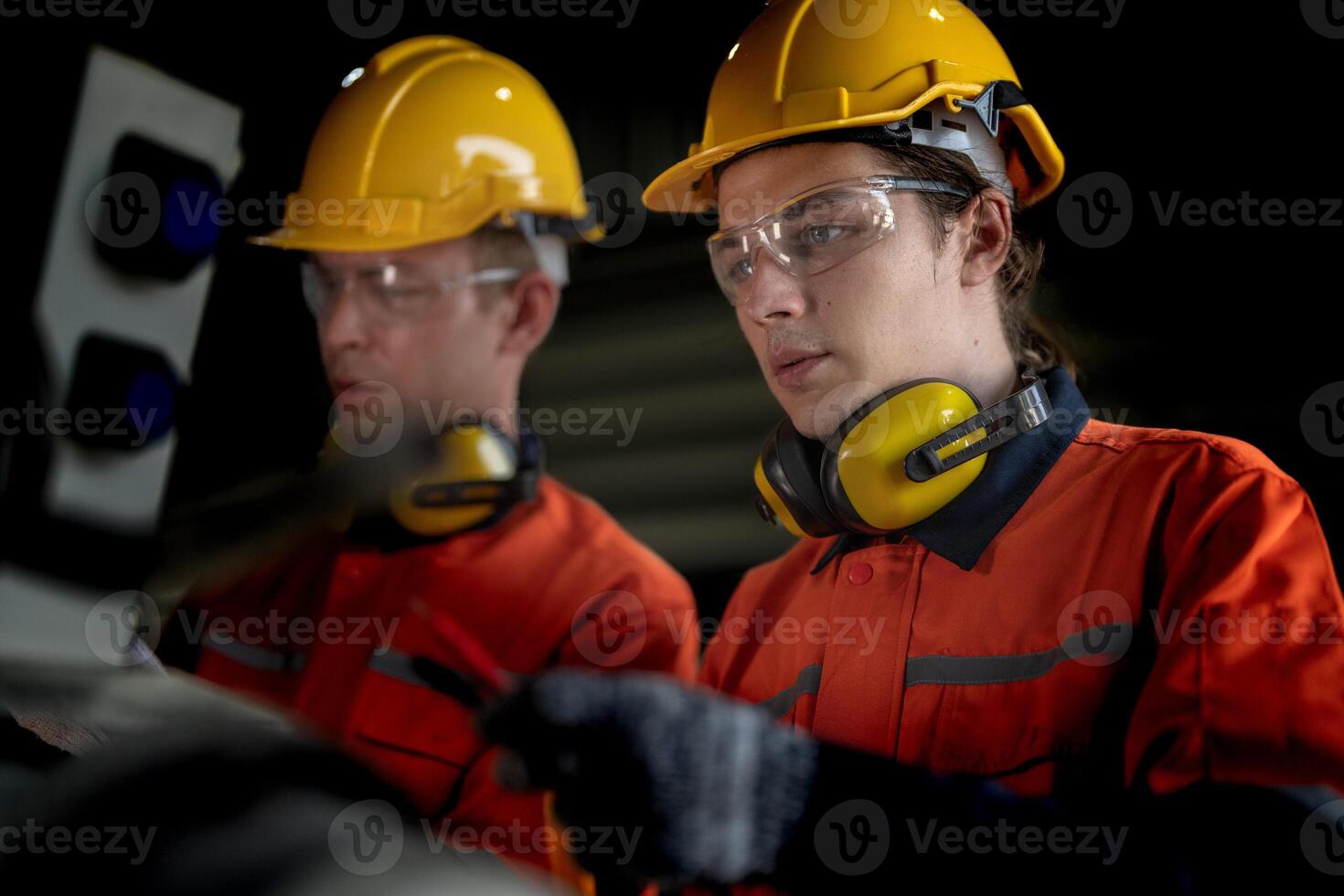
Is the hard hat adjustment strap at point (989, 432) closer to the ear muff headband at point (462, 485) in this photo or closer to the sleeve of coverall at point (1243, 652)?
the sleeve of coverall at point (1243, 652)

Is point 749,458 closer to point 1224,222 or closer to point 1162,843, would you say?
point 1224,222

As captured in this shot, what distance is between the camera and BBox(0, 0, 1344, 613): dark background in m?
2.22

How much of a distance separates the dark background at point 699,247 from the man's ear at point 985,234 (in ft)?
0.96

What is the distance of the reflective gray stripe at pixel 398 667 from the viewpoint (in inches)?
96.0

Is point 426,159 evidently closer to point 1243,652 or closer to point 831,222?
point 831,222

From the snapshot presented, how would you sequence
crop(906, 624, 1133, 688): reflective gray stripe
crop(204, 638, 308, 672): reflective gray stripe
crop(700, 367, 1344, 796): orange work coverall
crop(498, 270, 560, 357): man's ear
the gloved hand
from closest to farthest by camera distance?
the gloved hand → crop(700, 367, 1344, 796): orange work coverall → crop(906, 624, 1133, 688): reflective gray stripe → crop(204, 638, 308, 672): reflective gray stripe → crop(498, 270, 560, 357): man's ear

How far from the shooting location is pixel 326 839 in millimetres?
998

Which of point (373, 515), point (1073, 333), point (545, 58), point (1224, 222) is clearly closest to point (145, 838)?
point (373, 515)

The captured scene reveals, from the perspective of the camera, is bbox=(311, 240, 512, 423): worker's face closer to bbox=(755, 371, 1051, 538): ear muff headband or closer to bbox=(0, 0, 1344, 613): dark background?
bbox=(0, 0, 1344, 613): dark background

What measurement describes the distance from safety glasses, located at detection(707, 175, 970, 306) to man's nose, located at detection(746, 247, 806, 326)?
1 centimetres

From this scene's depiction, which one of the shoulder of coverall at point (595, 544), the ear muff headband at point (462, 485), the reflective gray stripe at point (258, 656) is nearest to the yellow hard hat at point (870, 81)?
the ear muff headband at point (462, 485)

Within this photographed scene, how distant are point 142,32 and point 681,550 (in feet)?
7.59

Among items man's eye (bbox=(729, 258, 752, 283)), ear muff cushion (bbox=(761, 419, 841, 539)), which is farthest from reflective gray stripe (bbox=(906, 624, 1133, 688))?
man's eye (bbox=(729, 258, 752, 283))

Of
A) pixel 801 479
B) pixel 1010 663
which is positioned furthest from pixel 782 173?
pixel 1010 663
